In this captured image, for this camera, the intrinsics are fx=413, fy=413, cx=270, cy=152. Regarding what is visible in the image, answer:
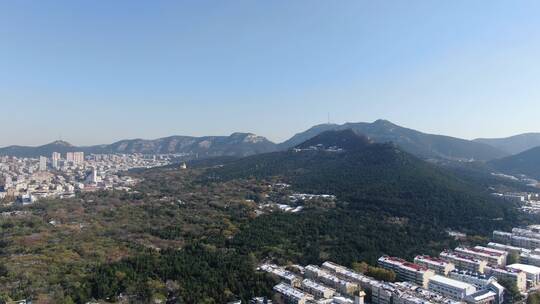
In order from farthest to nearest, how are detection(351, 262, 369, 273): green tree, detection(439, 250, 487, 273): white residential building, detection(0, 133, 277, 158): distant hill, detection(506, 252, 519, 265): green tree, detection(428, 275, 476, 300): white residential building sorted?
detection(0, 133, 277, 158): distant hill < detection(506, 252, 519, 265): green tree < detection(439, 250, 487, 273): white residential building < detection(351, 262, 369, 273): green tree < detection(428, 275, 476, 300): white residential building

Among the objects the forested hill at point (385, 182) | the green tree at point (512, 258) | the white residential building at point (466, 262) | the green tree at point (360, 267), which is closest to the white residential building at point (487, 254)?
the green tree at point (512, 258)

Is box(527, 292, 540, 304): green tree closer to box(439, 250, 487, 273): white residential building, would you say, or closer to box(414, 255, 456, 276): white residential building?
box(439, 250, 487, 273): white residential building

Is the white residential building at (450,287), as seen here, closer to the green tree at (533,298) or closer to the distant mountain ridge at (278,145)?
the green tree at (533,298)

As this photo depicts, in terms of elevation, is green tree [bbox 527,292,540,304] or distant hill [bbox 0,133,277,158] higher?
distant hill [bbox 0,133,277,158]

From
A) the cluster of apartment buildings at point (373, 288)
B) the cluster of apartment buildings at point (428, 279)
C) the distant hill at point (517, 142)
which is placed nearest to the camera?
the cluster of apartment buildings at point (373, 288)

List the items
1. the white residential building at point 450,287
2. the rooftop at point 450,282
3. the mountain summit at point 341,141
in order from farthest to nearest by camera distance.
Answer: the mountain summit at point 341,141, the rooftop at point 450,282, the white residential building at point 450,287

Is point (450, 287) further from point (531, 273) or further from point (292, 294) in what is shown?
point (292, 294)

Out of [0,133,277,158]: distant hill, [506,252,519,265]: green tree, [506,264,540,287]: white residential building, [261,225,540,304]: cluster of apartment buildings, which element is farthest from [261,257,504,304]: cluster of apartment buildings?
[0,133,277,158]: distant hill
